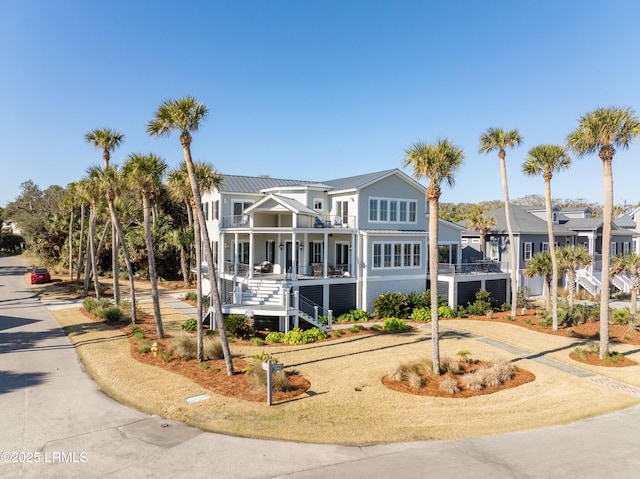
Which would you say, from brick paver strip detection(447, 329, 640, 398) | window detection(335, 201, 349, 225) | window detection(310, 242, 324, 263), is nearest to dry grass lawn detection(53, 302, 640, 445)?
brick paver strip detection(447, 329, 640, 398)

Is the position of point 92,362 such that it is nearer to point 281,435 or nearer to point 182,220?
point 281,435

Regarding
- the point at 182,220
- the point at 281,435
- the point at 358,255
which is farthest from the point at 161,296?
the point at 281,435

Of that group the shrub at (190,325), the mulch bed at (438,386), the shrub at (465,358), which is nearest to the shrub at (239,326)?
the shrub at (190,325)

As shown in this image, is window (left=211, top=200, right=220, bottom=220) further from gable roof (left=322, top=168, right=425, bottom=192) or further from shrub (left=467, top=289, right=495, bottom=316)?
shrub (left=467, top=289, right=495, bottom=316)

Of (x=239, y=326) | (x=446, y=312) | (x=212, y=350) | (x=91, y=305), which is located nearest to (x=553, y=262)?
(x=446, y=312)

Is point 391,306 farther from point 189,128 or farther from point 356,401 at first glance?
point 189,128

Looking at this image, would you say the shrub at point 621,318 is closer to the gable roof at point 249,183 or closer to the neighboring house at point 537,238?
the neighboring house at point 537,238
